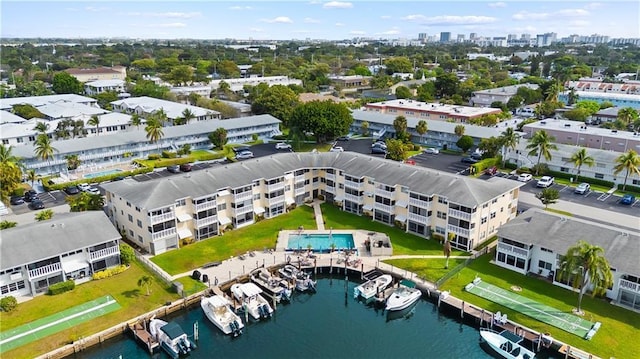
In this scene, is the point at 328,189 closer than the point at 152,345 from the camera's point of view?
No

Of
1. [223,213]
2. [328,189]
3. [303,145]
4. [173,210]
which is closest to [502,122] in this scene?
[303,145]

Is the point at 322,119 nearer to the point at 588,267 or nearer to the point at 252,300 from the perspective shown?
the point at 252,300

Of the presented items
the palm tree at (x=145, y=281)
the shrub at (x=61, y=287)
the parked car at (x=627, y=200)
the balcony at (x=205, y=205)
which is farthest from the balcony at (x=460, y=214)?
the shrub at (x=61, y=287)

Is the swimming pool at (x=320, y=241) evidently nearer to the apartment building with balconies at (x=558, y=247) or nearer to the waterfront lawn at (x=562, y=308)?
the waterfront lawn at (x=562, y=308)

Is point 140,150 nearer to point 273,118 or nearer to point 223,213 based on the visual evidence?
point 273,118

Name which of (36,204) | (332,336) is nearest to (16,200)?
(36,204)

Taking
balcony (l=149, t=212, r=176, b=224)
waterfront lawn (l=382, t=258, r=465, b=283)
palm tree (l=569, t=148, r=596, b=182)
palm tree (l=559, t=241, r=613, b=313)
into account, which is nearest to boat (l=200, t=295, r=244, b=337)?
balcony (l=149, t=212, r=176, b=224)
